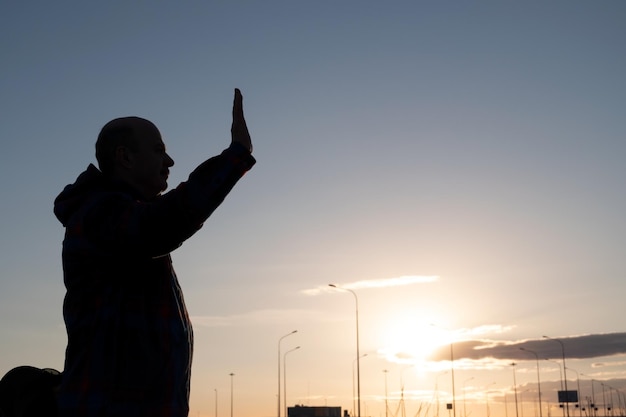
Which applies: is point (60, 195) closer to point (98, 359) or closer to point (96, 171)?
point (96, 171)

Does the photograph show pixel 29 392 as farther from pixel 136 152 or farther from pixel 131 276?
pixel 136 152

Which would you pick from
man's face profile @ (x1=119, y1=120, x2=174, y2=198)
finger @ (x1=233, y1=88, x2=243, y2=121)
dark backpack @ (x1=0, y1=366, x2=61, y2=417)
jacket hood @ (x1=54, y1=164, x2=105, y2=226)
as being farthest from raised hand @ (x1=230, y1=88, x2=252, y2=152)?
dark backpack @ (x1=0, y1=366, x2=61, y2=417)

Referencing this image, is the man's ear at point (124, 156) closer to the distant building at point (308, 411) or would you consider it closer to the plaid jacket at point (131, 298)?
the plaid jacket at point (131, 298)

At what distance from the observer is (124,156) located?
2.79 metres

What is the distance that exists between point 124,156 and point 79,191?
0.64 ft

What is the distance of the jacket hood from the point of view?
276cm

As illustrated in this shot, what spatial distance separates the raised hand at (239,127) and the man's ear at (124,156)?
0.41m

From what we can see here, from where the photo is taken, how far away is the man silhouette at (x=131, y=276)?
2.48m

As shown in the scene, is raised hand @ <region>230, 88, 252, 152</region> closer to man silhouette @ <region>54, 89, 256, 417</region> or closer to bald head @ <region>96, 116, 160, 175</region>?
man silhouette @ <region>54, 89, 256, 417</region>

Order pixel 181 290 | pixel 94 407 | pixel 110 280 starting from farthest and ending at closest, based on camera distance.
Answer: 1. pixel 181 290
2. pixel 110 280
3. pixel 94 407

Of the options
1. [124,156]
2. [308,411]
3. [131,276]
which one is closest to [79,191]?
[124,156]

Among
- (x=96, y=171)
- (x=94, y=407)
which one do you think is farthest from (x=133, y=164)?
(x=94, y=407)

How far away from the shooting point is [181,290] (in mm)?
2824

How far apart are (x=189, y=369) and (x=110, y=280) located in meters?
0.39
